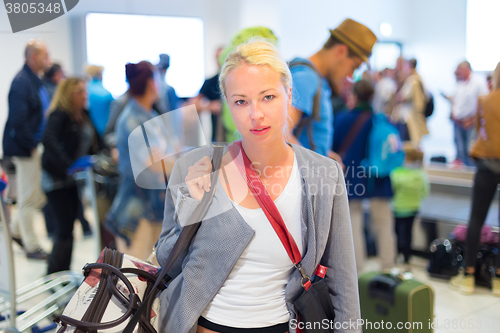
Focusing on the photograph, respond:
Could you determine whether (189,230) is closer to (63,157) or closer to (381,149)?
(381,149)

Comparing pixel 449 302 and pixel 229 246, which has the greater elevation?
pixel 229 246

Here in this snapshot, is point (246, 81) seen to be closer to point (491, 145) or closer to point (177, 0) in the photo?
point (491, 145)

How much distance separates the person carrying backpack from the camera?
316 cm

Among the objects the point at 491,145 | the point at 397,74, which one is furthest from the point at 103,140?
the point at 397,74

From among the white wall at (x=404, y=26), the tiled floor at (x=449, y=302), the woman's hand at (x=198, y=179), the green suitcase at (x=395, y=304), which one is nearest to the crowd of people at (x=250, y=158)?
the woman's hand at (x=198, y=179)

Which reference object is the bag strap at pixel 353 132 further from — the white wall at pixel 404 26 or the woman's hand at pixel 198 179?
the white wall at pixel 404 26

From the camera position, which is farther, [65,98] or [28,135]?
[28,135]

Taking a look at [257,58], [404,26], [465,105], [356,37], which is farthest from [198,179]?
[404,26]

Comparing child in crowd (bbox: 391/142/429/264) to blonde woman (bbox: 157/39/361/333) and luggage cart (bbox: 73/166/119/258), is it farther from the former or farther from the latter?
blonde woman (bbox: 157/39/361/333)

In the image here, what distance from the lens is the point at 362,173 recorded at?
3344 millimetres

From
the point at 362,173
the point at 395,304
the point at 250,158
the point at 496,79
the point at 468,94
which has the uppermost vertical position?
the point at 496,79

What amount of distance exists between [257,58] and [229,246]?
0.50 meters

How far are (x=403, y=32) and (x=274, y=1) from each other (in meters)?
4.59

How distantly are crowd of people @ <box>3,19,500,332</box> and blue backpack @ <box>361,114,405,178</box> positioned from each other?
0.04 m
